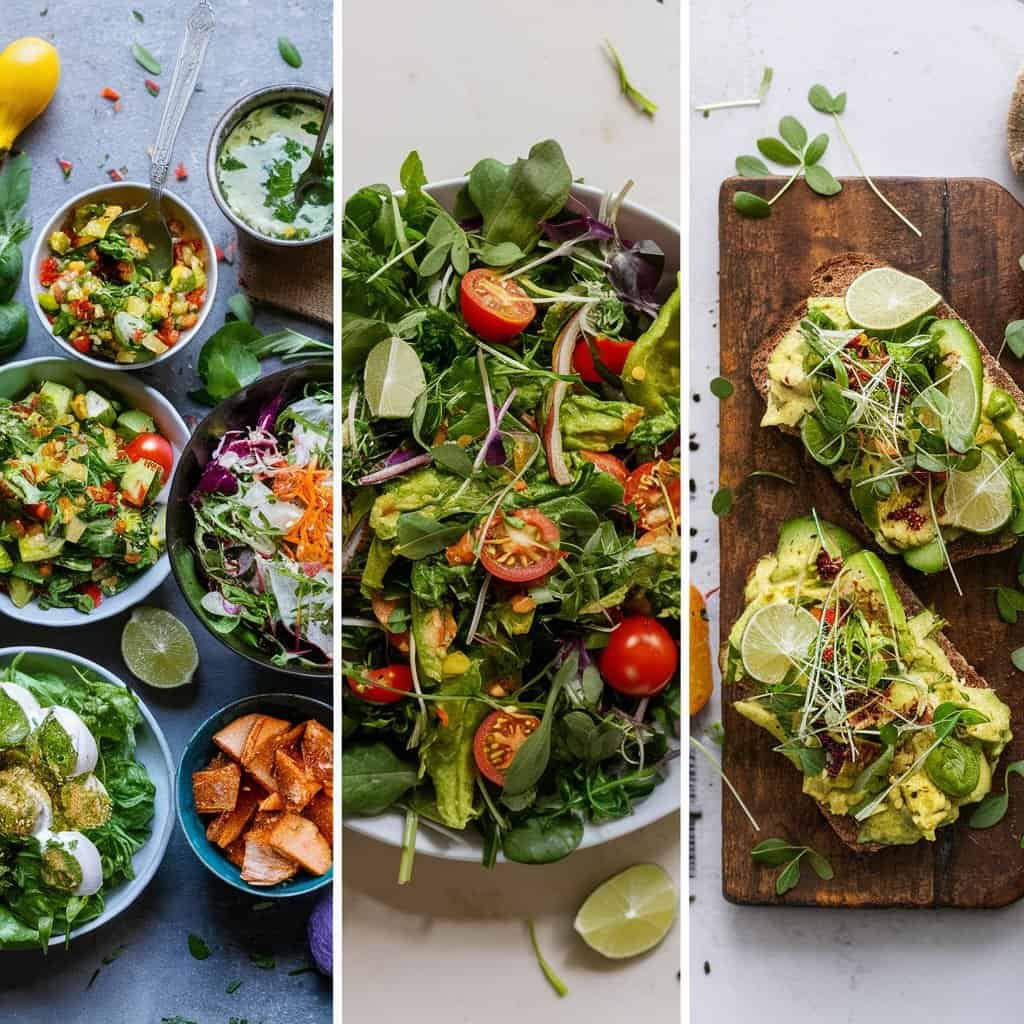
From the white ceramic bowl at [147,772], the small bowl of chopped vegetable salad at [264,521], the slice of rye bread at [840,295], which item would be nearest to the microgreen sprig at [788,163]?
the slice of rye bread at [840,295]

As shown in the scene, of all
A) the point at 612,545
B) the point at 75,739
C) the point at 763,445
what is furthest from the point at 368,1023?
the point at 763,445

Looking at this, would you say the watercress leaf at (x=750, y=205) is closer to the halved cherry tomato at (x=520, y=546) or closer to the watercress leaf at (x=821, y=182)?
the watercress leaf at (x=821, y=182)

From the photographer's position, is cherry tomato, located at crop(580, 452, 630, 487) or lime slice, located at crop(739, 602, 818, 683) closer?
cherry tomato, located at crop(580, 452, 630, 487)

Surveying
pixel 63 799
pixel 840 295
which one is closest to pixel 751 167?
pixel 840 295

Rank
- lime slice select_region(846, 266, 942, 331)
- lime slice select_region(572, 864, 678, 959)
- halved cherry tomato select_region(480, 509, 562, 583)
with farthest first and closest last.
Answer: lime slice select_region(846, 266, 942, 331)
lime slice select_region(572, 864, 678, 959)
halved cherry tomato select_region(480, 509, 562, 583)

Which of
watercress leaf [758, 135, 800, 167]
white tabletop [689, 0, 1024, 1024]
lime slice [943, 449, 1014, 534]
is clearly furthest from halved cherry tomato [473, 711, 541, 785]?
watercress leaf [758, 135, 800, 167]

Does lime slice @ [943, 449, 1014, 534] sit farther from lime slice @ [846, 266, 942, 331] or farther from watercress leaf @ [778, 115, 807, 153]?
watercress leaf @ [778, 115, 807, 153]
